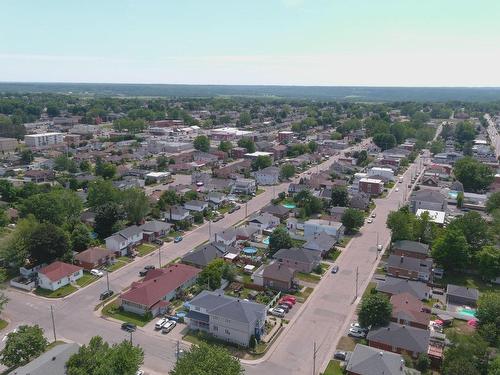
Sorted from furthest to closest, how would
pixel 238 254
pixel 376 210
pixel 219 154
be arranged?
pixel 219 154
pixel 376 210
pixel 238 254

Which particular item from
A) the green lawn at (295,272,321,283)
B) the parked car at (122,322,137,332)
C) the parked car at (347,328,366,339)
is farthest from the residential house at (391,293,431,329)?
the parked car at (122,322,137,332)

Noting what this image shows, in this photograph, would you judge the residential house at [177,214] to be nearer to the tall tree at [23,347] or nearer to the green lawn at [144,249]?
the green lawn at [144,249]

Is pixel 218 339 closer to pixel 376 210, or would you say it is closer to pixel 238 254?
pixel 238 254

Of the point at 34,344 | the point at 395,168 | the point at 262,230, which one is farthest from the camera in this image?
the point at 395,168

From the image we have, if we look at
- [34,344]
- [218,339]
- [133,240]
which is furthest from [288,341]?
[133,240]

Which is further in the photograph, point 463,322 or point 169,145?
point 169,145

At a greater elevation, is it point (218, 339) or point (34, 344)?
point (34, 344)

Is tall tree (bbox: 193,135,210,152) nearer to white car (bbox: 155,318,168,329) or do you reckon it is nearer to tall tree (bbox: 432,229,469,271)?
tall tree (bbox: 432,229,469,271)

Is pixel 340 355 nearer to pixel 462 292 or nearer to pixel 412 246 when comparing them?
pixel 462 292

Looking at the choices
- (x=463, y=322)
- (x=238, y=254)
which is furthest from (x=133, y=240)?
(x=463, y=322)
